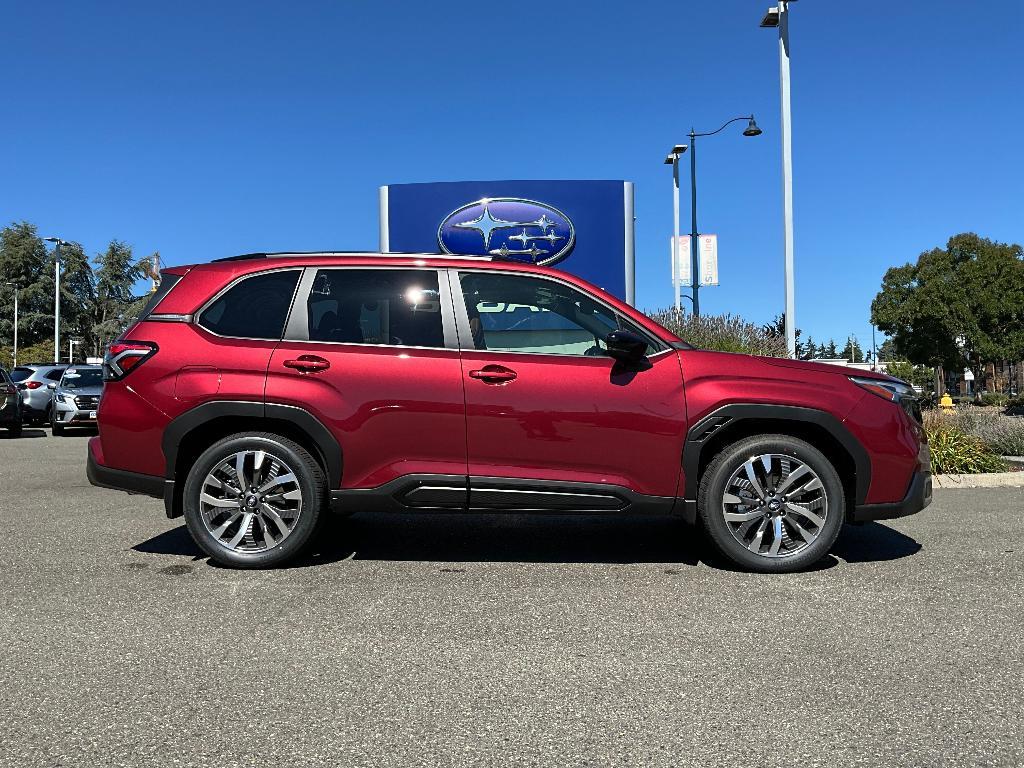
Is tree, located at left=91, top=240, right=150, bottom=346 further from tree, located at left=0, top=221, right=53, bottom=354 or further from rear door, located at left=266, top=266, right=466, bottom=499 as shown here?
rear door, located at left=266, top=266, right=466, bottom=499

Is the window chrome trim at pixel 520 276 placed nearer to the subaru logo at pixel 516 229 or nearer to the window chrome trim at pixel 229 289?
the window chrome trim at pixel 229 289

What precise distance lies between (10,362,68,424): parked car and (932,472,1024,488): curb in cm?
1997

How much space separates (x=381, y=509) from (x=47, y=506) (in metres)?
4.12

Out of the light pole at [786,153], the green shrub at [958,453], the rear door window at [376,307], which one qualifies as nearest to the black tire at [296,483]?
the rear door window at [376,307]

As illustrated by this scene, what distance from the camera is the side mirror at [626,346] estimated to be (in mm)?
4559

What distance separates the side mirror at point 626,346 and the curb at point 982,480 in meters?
5.33

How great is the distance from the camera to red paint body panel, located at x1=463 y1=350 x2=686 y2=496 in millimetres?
4598

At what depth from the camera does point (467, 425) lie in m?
4.62

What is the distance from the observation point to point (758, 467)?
469cm

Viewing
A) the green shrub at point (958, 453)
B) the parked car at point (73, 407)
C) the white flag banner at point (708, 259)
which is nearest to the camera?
the green shrub at point (958, 453)

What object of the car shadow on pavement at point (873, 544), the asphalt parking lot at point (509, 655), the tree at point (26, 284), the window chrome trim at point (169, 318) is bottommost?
the car shadow on pavement at point (873, 544)

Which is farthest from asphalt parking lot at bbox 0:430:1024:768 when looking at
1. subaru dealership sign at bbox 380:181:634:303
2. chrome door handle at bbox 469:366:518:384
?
subaru dealership sign at bbox 380:181:634:303

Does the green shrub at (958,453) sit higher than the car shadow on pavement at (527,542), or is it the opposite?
the green shrub at (958,453)

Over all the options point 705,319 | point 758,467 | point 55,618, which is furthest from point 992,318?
point 55,618
